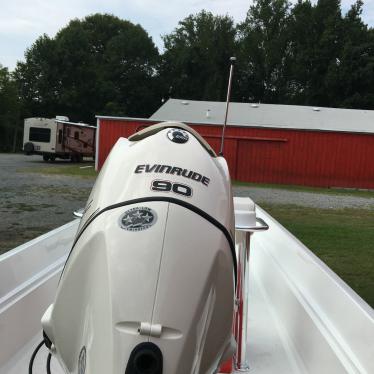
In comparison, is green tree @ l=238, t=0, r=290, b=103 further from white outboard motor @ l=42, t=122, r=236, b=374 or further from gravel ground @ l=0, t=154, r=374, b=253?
white outboard motor @ l=42, t=122, r=236, b=374

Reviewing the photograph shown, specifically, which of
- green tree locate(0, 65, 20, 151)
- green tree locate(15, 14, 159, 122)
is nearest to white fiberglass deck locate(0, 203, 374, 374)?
green tree locate(0, 65, 20, 151)

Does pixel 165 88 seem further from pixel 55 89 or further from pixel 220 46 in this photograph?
pixel 55 89

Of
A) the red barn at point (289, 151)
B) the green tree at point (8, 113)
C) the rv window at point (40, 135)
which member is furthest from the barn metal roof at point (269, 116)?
the green tree at point (8, 113)

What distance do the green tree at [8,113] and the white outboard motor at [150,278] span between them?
43.3 meters

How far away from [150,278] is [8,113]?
146 feet

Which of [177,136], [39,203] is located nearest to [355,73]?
[39,203]

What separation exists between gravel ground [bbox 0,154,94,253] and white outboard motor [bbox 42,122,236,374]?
4.60 meters

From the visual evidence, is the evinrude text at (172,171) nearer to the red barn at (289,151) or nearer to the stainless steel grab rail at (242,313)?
the stainless steel grab rail at (242,313)

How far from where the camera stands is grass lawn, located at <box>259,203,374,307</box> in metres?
5.34

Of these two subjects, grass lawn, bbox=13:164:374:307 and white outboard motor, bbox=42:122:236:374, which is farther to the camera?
grass lawn, bbox=13:164:374:307

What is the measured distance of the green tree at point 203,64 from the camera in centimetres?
4781

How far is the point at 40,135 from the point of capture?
88.2 feet

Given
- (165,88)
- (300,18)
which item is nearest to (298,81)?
(300,18)

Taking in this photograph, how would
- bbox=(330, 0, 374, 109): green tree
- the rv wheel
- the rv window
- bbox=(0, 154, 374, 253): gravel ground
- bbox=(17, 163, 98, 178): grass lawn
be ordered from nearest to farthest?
bbox=(0, 154, 374, 253): gravel ground → bbox=(17, 163, 98, 178): grass lawn → the rv window → the rv wheel → bbox=(330, 0, 374, 109): green tree
